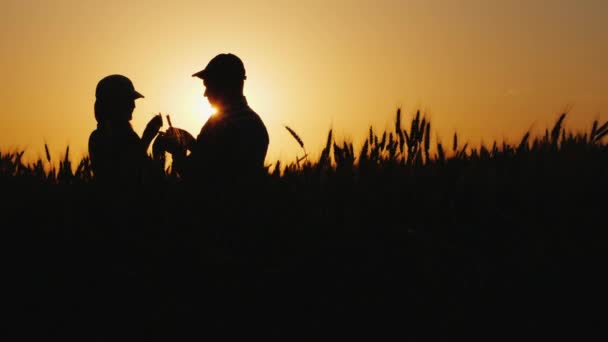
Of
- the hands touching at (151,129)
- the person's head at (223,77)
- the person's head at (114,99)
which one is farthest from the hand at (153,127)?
the person's head at (114,99)

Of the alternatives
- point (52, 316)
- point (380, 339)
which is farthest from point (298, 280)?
point (52, 316)

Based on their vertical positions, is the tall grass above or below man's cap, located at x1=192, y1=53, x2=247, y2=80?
below

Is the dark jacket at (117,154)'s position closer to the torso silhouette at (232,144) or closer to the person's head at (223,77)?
the torso silhouette at (232,144)

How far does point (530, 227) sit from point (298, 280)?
1.05m

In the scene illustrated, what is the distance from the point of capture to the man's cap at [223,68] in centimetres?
466

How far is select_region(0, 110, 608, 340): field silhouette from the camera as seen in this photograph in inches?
105

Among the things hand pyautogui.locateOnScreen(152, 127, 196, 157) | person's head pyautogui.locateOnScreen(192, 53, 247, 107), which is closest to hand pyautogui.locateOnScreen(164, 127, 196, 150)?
hand pyautogui.locateOnScreen(152, 127, 196, 157)

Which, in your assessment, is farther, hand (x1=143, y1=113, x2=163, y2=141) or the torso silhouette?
the torso silhouette

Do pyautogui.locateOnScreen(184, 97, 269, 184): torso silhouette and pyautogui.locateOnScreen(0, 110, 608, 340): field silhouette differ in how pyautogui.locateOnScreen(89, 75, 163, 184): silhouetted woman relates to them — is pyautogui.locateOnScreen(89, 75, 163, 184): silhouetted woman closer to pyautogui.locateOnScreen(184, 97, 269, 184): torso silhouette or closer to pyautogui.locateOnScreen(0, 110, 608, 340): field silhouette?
pyautogui.locateOnScreen(184, 97, 269, 184): torso silhouette

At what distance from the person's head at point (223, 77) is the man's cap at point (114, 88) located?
1.72 feet

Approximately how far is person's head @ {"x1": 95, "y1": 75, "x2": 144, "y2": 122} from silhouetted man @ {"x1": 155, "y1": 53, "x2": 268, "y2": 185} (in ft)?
1.74

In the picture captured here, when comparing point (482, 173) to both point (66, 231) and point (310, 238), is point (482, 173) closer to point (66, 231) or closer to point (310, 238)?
point (310, 238)

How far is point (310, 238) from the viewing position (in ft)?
9.41

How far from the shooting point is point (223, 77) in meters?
4.66
